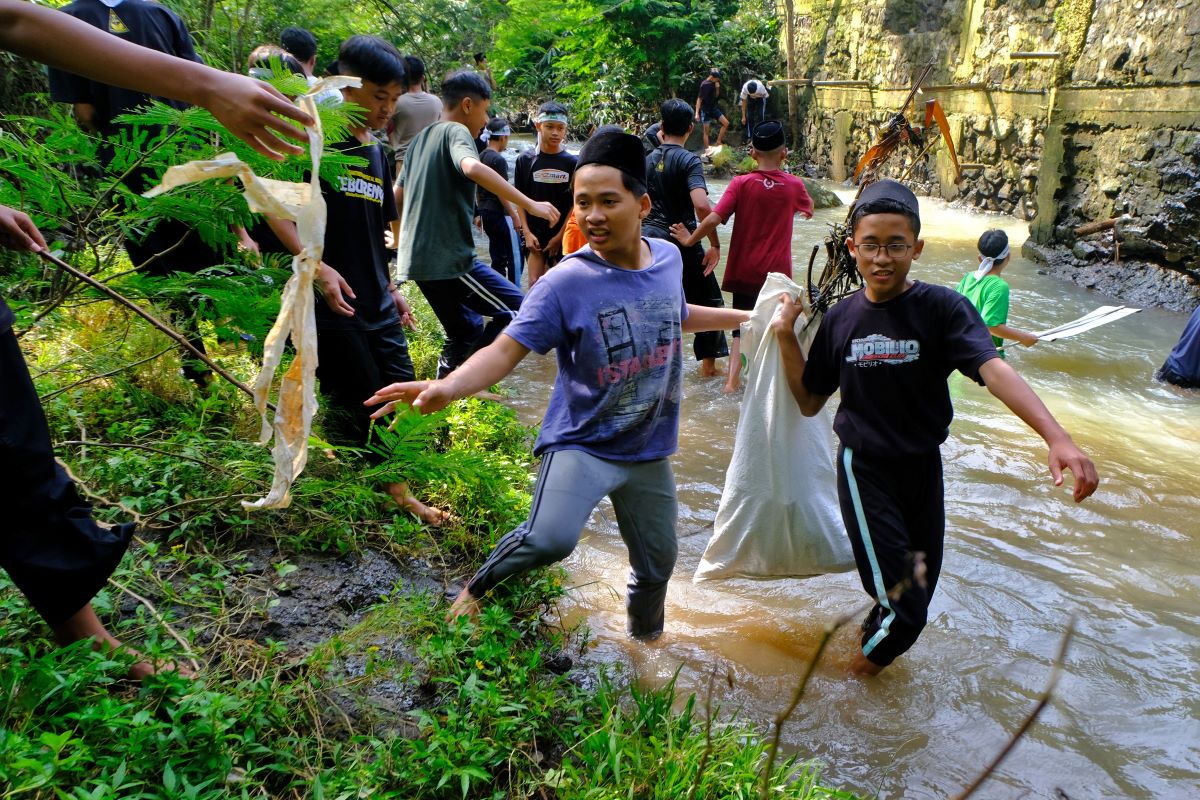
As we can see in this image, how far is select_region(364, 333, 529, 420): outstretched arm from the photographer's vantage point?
94.2 inches

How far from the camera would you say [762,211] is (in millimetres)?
6176

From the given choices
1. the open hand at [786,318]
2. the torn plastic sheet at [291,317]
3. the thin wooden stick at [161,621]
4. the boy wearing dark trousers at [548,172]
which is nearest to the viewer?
the torn plastic sheet at [291,317]

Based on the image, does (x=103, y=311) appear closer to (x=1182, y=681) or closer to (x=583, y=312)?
(x=583, y=312)

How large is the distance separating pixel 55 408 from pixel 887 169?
17.4 meters

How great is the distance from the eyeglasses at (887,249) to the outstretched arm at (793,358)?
39 cm

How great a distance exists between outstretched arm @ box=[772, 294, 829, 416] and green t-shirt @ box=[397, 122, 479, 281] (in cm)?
237

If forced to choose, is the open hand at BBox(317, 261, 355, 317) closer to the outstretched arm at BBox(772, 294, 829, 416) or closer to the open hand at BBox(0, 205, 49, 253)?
the open hand at BBox(0, 205, 49, 253)

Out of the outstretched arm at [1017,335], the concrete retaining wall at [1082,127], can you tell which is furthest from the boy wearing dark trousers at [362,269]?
the concrete retaining wall at [1082,127]

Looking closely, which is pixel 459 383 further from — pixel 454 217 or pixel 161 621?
pixel 454 217

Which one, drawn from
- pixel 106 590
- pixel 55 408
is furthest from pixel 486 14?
pixel 106 590

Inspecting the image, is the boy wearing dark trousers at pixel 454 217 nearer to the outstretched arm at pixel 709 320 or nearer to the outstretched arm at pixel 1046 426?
the outstretched arm at pixel 709 320

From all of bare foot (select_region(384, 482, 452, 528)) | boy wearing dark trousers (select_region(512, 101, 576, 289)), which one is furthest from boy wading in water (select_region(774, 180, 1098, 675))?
boy wearing dark trousers (select_region(512, 101, 576, 289))

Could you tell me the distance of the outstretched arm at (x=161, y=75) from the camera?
5.74ft

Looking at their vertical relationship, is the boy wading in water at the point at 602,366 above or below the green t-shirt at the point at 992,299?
above
